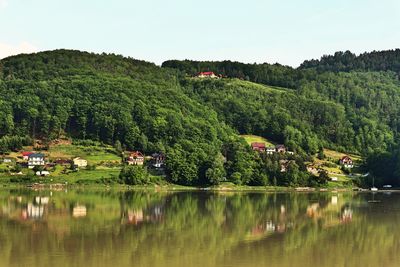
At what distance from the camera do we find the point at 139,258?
3306cm

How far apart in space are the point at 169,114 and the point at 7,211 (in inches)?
3694

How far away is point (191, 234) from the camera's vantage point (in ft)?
144

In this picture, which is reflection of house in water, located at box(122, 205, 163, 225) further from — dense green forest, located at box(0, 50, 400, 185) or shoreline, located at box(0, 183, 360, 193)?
dense green forest, located at box(0, 50, 400, 185)

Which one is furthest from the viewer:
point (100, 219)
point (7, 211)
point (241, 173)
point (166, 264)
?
point (241, 173)

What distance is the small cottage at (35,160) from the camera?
112 metres

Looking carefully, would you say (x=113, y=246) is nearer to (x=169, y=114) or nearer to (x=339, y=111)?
(x=169, y=114)

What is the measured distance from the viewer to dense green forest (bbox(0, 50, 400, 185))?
117 meters

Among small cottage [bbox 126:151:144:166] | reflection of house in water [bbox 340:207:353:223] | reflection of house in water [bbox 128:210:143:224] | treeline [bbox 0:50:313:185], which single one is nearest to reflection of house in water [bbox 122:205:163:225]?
reflection of house in water [bbox 128:210:143:224]

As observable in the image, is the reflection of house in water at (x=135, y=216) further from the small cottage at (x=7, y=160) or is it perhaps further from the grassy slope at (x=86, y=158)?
the small cottage at (x=7, y=160)

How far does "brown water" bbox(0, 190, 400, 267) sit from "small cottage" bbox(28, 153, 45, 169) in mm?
40588

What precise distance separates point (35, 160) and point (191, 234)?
75959 millimetres

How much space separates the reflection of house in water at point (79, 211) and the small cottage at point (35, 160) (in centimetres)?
5044

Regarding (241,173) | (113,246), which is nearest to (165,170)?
(241,173)

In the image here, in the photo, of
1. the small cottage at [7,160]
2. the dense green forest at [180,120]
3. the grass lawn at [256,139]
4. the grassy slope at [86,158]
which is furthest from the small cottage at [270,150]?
the small cottage at [7,160]
